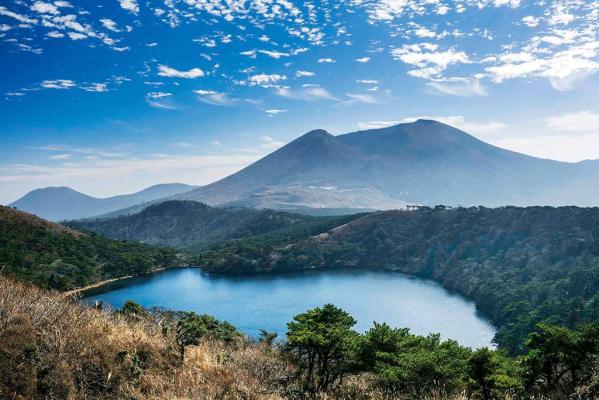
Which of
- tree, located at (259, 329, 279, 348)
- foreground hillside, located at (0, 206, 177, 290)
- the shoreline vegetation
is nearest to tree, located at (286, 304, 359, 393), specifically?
the shoreline vegetation

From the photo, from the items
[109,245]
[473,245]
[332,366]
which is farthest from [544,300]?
[109,245]

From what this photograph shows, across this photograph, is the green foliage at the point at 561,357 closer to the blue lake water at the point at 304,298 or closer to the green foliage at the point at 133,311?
the green foliage at the point at 133,311

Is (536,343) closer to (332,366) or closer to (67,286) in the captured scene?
(332,366)

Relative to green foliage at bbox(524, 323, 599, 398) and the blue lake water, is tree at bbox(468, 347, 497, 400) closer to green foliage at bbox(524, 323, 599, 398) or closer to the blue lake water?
green foliage at bbox(524, 323, 599, 398)

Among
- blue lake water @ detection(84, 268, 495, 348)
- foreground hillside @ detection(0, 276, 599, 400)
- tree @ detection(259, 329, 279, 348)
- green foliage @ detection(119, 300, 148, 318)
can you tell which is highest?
foreground hillside @ detection(0, 276, 599, 400)

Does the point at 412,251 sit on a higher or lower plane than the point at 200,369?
lower

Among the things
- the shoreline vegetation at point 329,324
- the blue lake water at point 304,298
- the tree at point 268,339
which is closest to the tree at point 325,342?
the shoreline vegetation at point 329,324
